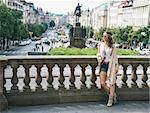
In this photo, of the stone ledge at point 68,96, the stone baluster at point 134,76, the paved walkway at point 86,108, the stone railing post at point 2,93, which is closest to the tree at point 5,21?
the stone baluster at point 134,76

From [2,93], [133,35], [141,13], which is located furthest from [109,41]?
[141,13]

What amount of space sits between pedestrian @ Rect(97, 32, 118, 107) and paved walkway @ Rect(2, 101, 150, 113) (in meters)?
0.25

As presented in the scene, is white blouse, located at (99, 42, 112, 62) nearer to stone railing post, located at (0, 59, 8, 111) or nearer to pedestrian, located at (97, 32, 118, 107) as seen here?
pedestrian, located at (97, 32, 118, 107)

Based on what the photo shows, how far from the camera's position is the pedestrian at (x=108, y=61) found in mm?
7582

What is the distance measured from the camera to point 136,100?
8.51 meters

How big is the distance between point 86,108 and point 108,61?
3.49 feet

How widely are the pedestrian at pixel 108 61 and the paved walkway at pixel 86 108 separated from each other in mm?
255

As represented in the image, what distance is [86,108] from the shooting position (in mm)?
7766

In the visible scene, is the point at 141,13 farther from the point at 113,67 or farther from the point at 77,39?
the point at 113,67

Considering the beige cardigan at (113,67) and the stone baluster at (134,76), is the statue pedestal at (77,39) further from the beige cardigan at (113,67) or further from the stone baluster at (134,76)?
the beige cardigan at (113,67)

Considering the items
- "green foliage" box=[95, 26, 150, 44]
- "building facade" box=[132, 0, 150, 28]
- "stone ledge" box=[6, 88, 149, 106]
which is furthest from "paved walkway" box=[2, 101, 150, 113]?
"building facade" box=[132, 0, 150, 28]

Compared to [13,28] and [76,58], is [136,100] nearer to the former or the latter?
[76,58]

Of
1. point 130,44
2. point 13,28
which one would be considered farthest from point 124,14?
point 13,28

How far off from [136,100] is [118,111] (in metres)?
1.02
